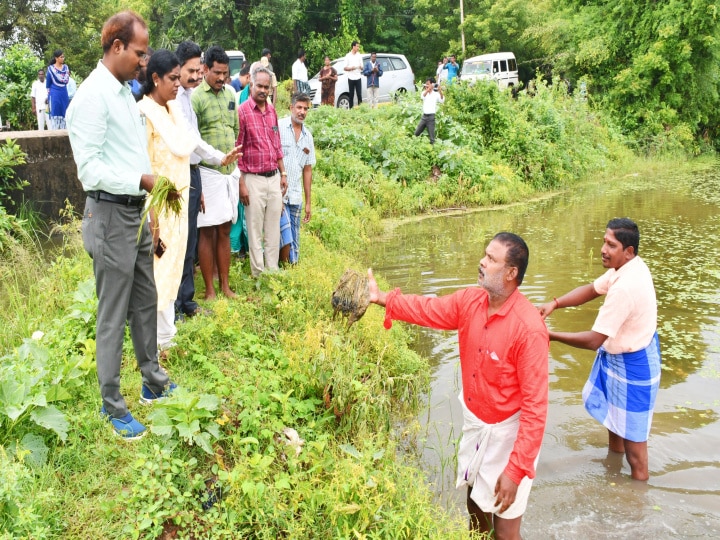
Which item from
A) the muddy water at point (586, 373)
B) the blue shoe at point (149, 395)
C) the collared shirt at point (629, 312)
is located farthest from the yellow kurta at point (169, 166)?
the collared shirt at point (629, 312)

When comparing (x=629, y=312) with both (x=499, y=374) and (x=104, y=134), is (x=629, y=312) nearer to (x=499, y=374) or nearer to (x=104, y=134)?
(x=499, y=374)

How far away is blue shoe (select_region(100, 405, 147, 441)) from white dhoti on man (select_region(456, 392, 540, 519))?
1887 millimetres

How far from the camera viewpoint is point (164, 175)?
444 cm

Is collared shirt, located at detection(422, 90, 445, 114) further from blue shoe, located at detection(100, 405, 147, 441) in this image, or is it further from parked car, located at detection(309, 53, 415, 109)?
blue shoe, located at detection(100, 405, 147, 441)

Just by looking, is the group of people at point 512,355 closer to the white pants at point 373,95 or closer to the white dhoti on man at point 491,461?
the white dhoti on man at point 491,461

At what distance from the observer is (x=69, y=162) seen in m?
8.34

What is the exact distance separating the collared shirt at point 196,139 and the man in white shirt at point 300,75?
11.2 meters

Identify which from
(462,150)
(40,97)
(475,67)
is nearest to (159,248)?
(462,150)

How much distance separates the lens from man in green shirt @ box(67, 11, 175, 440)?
344 centimetres

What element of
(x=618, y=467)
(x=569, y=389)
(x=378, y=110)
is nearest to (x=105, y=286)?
(x=618, y=467)

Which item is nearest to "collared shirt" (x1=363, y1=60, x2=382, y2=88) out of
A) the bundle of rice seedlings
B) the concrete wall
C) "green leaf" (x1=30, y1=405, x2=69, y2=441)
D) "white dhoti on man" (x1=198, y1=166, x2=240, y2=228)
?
the concrete wall

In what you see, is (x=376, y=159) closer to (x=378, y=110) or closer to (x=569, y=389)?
(x=378, y=110)

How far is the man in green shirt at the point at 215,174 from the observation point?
5602mm

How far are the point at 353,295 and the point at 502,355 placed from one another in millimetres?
960
